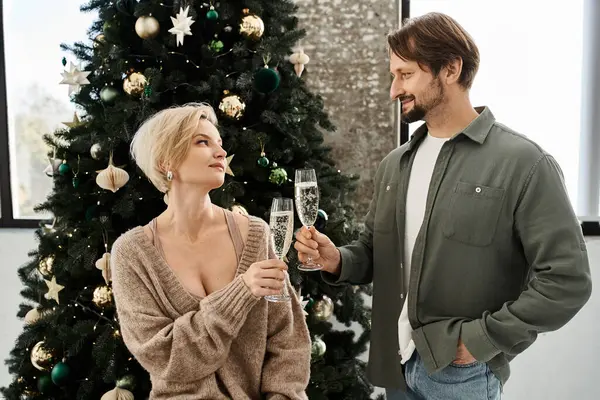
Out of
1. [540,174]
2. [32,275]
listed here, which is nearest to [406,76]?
[540,174]

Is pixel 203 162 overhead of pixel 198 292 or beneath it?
overhead

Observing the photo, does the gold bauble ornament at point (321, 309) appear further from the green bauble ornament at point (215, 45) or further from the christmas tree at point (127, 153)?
the green bauble ornament at point (215, 45)

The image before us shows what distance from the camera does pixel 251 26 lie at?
2129 millimetres

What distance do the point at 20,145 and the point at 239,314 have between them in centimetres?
248

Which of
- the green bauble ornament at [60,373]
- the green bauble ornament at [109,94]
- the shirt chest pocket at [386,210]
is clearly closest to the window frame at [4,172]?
the green bauble ornament at [60,373]

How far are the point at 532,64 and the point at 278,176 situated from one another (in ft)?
6.02

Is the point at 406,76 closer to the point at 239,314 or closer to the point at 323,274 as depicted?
the point at 323,274

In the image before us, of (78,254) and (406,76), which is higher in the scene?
(406,76)

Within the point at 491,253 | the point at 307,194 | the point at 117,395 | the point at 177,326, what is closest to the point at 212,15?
the point at 307,194

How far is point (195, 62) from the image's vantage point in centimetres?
220

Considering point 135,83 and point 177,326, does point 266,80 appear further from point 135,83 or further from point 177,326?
point 177,326

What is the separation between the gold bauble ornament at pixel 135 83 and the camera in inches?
81.7

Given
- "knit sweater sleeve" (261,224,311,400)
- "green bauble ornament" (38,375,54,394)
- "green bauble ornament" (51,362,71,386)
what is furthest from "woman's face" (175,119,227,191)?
"green bauble ornament" (38,375,54,394)

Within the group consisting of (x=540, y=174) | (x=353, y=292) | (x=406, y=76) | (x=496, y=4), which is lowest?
(x=353, y=292)
